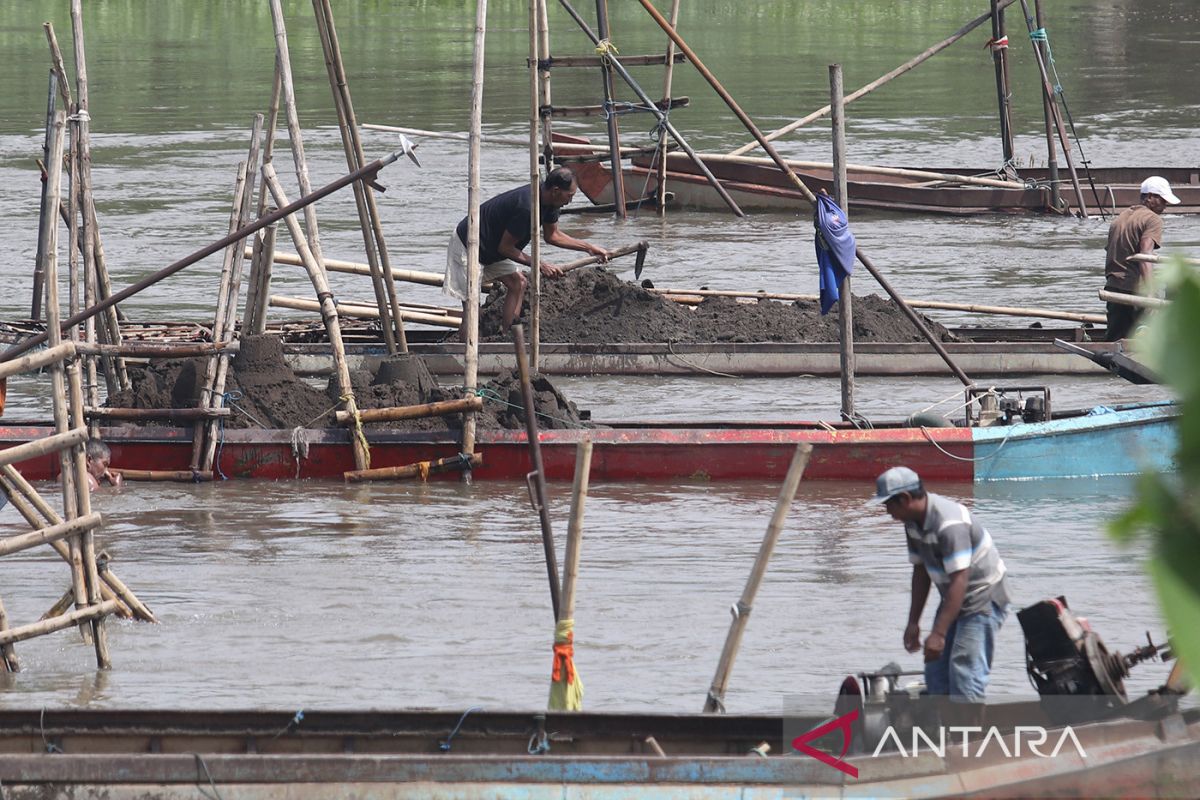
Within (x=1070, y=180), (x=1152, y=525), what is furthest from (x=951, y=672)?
(x=1070, y=180)

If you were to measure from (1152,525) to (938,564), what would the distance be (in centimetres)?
474

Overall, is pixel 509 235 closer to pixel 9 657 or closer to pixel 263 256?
pixel 263 256

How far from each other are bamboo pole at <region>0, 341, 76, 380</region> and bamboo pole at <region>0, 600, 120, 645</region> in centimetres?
101

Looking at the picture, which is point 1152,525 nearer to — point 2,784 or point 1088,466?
point 2,784

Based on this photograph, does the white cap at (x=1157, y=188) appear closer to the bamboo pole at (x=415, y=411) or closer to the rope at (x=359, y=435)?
the bamboo pole at (x=415, y=411)

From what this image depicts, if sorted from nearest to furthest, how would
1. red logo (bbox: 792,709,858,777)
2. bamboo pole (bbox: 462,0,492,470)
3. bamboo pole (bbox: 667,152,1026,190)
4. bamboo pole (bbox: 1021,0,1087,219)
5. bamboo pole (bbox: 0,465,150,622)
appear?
red logo (bbox: 792,709,858,777) → bamboo pole (bbox: 0,465,150,622) → bamboo pole (bbox: 462,0,492,470) → bamboo pole (bbox: 1021,0,1087,219) → bamboo pole (bbox: 667,152,1026,190)

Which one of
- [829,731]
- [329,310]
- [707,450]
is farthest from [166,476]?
[829,731]

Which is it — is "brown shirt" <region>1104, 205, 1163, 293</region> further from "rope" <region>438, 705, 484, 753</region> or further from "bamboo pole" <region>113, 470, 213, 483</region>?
"rope" <region>438, 705, 484, 753</region>

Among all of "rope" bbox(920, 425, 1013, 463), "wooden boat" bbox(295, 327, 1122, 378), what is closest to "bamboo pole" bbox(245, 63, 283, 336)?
"wooden boat" bbox(295, 327, 1122, 378)

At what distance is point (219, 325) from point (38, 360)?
317 cm

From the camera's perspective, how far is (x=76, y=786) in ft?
17.9

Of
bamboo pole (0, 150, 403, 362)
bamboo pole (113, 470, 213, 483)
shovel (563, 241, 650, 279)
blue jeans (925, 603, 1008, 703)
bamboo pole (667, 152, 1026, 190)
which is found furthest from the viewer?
bamboo pole (667, 152, 1026, 190)

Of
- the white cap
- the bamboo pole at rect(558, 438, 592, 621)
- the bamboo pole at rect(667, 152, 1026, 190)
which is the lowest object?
the bamboo pole at rect(667, 152, 1026, 190)

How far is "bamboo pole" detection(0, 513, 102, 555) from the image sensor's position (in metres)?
6.65
